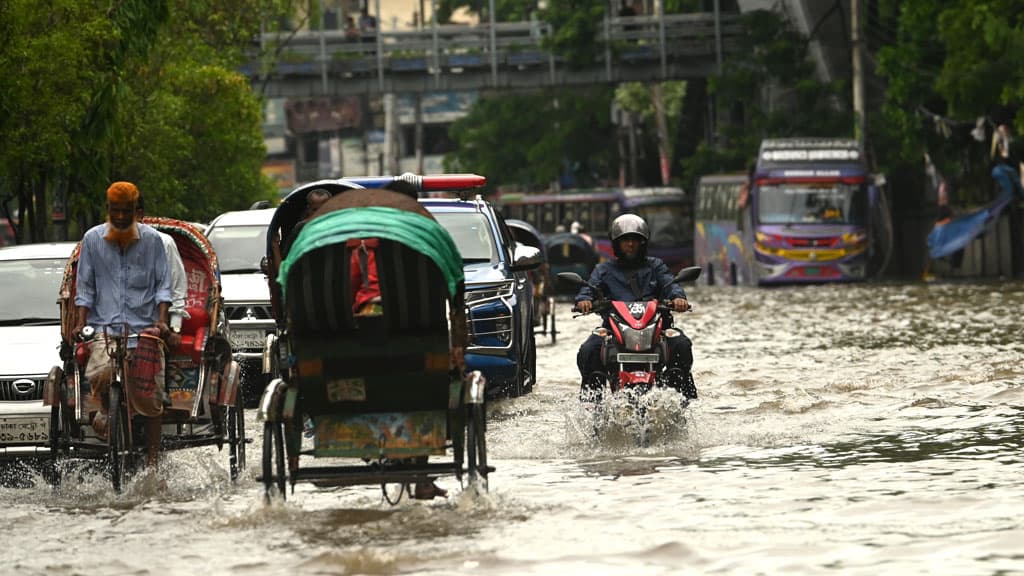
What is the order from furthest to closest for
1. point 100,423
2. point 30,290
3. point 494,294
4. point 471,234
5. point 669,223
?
point 669,223, point 471,234, point 494,294, point 30,290, point 100,423

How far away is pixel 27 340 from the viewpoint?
493 inches

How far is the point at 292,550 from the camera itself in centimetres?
895

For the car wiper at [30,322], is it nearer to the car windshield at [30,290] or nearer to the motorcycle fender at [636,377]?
the car windshield at [30,290]

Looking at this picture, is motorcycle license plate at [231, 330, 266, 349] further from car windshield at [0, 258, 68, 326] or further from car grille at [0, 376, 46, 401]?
car grille at [0, 376, 46, 401]

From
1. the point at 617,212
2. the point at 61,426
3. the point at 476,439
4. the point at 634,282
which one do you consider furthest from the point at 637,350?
the point at 617,212

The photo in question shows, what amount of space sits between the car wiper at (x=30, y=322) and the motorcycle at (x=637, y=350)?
3189 millimetres

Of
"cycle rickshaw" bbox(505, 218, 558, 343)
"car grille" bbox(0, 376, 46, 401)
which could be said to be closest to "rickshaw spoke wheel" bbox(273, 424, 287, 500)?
"car grille" bbox(0, 376, 46, 401)

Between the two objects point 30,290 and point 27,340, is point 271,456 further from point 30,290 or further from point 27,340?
point 30,290

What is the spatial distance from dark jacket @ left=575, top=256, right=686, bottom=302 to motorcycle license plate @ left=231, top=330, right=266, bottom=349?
482cm

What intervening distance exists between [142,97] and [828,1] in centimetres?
3152

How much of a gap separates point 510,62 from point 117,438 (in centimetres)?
5577

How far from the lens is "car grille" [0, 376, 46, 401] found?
1191 cm

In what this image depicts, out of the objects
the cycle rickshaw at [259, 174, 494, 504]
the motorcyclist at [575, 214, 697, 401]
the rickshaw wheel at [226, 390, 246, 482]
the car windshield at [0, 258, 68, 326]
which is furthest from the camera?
the car windshield at [0, 258, 68, 326]

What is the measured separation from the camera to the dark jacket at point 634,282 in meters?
13.1
